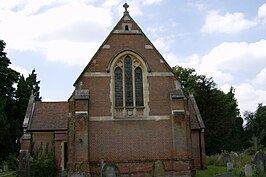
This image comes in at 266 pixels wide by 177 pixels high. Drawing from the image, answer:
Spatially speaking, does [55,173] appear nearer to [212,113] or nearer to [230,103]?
[212,113]

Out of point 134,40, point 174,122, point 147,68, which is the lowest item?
point 174,122

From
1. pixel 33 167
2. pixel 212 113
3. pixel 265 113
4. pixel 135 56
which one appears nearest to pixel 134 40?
pixel 135 56

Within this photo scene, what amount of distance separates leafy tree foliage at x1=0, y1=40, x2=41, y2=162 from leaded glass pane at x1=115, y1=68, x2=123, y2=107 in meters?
20.4

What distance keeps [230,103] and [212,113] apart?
3020cm

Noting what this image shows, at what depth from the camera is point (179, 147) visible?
21500 millimetres

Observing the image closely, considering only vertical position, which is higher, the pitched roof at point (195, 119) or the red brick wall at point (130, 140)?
the pitched roof at point (195, 119)

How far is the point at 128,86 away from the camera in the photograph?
22.7 meters

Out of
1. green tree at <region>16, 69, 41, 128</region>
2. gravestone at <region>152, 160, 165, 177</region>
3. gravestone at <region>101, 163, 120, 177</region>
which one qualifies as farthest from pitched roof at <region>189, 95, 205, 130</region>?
green tree at <region>16, 69, 41, 128</region>

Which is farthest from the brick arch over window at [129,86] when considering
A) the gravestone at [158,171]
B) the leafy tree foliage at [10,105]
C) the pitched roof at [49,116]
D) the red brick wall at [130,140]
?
the leafy tree foliage at [10,105]

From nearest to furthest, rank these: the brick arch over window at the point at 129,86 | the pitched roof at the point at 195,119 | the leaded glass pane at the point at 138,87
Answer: the brick arch over window at the point at 129,86
the leaded glass pane at the point at 138,87
the pitched roof at the point at 195,119

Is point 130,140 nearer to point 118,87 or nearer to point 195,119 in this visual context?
point 118,87

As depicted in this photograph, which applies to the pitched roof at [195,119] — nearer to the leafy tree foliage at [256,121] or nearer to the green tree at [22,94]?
the green tree at [22,94]

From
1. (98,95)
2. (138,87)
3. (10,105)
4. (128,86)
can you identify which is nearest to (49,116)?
(98,95)

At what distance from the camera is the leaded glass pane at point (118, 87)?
73.4 feet
